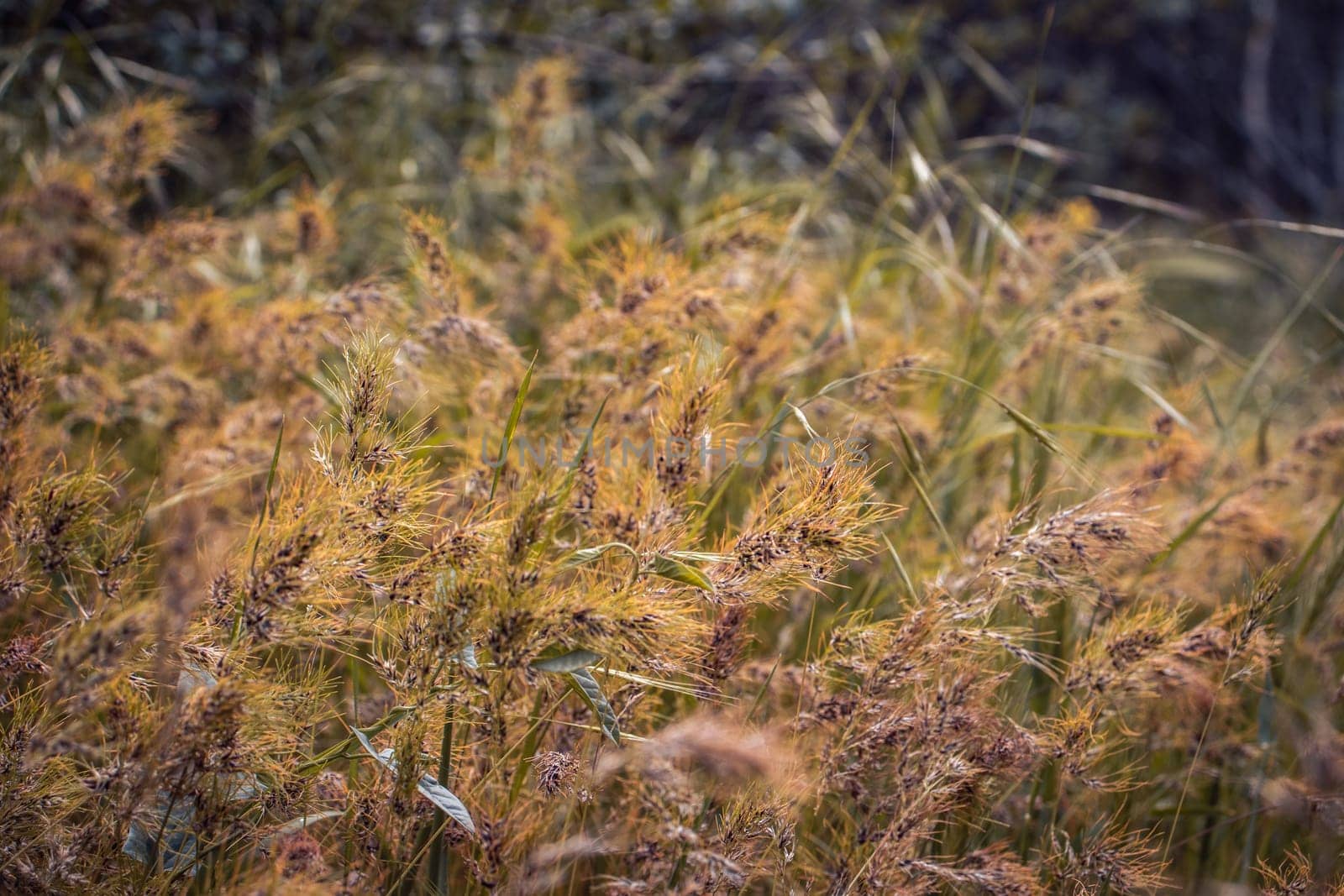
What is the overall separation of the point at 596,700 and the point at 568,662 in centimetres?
8

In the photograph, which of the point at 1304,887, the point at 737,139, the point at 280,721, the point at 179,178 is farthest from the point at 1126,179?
the point at 280,721

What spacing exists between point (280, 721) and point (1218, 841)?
144cm

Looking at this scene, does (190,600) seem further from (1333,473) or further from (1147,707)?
(1333,473)

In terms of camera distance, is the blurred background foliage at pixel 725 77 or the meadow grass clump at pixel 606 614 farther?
the blurred background foliage at pixel 725 77

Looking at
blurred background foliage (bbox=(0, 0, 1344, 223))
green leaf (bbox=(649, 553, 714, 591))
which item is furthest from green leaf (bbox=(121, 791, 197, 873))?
blurred background foliage (bbox=(0, 0, 1344, 223))

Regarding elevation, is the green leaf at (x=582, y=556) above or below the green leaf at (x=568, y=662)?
above

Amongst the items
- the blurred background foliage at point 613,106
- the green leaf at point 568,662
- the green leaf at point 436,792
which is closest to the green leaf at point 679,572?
the green leaf at point 568,662

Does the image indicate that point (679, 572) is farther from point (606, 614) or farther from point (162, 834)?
point (162, 834)

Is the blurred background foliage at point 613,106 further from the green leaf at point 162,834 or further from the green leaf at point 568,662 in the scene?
the green leaf at point 162,834

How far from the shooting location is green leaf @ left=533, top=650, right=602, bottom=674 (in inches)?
32.7

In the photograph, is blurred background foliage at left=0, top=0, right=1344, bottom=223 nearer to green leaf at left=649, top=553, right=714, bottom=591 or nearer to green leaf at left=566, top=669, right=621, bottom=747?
green leaf at left=649, top=553, right=714, bottom=591

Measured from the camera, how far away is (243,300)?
210 cm

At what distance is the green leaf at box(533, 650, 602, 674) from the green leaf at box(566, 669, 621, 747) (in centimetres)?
4

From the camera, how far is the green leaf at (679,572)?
2.91 ft
